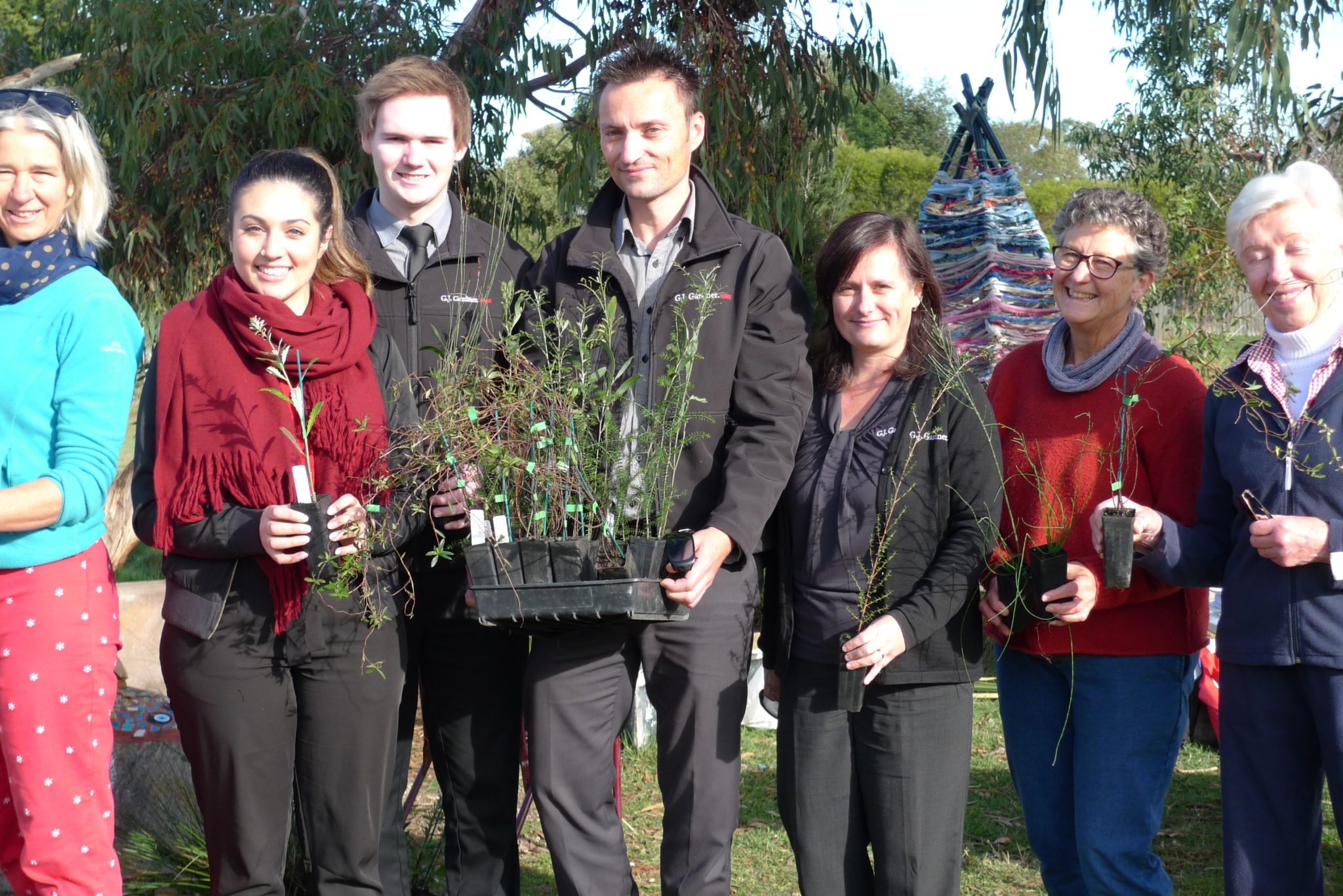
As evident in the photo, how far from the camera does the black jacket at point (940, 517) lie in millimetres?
2514

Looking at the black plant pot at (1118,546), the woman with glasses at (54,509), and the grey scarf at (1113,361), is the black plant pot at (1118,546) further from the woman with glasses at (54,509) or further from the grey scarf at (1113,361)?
the woman with glasses at (54,509)

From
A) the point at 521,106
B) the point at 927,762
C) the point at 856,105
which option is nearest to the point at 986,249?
the point at 856,105

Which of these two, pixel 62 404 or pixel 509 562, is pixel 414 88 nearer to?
pixel 62 404

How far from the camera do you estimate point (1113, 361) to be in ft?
8.79

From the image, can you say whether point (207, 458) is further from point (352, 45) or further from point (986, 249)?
point (352, 45)

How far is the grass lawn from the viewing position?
381 centimetres

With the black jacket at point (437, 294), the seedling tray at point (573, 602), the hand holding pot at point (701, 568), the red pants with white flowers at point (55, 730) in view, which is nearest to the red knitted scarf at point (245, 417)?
the red pants with white flowers at point (55, 730)

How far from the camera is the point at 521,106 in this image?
19.5 feet

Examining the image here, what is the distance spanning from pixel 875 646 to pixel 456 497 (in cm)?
93

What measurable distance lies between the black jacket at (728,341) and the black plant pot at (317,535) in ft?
2.24

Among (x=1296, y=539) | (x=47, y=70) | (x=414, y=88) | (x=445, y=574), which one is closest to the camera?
(x=1296, y=539)

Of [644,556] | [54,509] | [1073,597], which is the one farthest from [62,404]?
[1073,597]

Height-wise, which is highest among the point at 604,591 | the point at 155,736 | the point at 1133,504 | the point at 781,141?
the point at 781,141

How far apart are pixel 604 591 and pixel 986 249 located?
318cm
